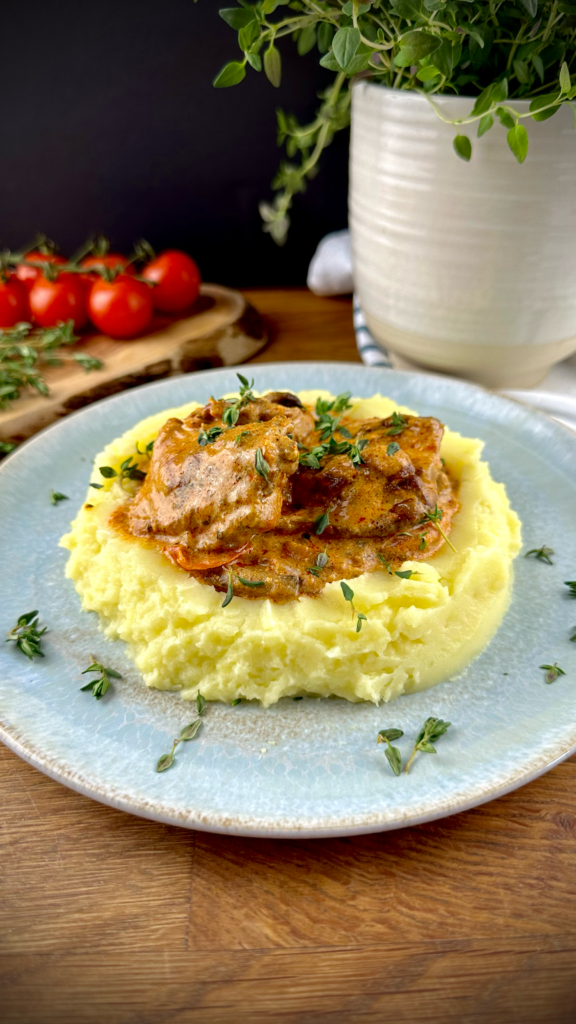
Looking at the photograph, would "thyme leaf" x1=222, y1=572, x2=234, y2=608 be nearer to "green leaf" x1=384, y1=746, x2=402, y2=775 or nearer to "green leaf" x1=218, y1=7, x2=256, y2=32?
"green leaf" x1=384, y1=746, x2=402, y2=775

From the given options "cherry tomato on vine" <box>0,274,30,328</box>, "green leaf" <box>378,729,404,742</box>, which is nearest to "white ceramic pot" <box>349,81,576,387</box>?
"cherry tomato on vine" <box>0,274,30,328</box>

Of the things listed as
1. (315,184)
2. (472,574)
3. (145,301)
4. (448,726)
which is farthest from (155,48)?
(448,726)

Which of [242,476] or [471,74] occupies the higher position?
[471,74]

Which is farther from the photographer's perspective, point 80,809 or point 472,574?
point 472,574

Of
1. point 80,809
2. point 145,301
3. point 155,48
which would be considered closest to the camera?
point 80,809

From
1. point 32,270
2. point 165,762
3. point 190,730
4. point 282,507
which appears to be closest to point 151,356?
point 32,270

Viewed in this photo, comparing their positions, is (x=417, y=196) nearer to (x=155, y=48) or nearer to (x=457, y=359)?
(x=457, y=359)
